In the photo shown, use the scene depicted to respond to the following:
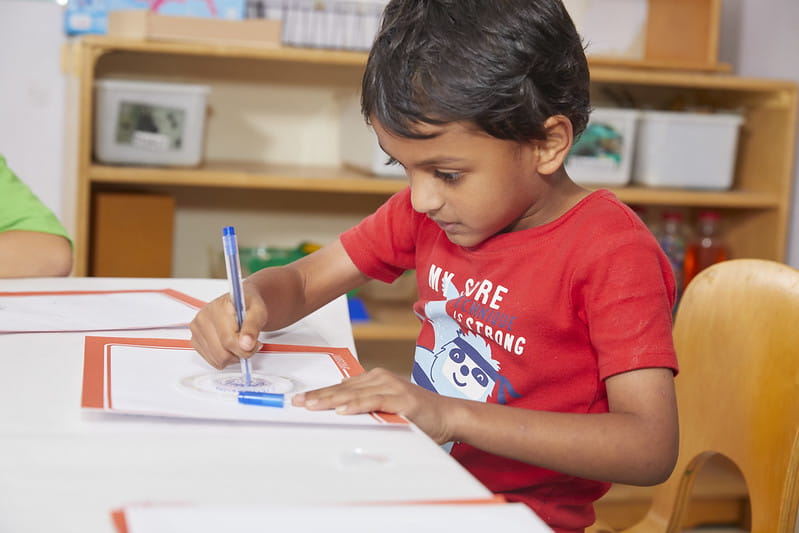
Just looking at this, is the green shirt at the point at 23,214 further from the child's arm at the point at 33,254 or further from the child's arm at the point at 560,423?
the child's arm at the point at 560,423

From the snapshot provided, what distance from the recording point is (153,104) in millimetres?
2037

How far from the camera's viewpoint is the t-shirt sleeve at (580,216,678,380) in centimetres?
80

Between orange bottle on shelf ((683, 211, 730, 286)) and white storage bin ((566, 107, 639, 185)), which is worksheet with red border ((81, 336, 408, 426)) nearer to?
white storage bin ((566, 107, 639, 185))

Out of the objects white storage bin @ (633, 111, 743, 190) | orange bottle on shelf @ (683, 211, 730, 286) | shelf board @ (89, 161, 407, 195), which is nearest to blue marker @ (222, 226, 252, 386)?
shelf board @ (89, 161, 407, 195)

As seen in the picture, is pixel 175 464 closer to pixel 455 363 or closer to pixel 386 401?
pixel 386 401

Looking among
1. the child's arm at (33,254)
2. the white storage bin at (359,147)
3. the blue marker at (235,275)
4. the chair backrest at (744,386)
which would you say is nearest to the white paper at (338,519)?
the blue marker at (235,275)

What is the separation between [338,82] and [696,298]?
1460mm

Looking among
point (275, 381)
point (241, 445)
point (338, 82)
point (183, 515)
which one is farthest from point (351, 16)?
point (183, 515)

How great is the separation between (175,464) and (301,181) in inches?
59.8

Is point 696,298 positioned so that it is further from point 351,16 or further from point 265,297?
point 351,16

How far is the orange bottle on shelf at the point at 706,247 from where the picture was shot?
7.69 ft

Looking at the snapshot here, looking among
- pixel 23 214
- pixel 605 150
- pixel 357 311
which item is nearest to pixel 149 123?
pixel 357 311

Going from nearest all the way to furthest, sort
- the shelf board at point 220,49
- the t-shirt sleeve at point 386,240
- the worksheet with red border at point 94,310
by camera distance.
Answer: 1. the worksheet with red border at point 94,310
2. the t-shirt sleeve at point 386,240
3. the shelf board at point 220,49

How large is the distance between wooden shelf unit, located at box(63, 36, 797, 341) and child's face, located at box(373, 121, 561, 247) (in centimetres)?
119
